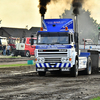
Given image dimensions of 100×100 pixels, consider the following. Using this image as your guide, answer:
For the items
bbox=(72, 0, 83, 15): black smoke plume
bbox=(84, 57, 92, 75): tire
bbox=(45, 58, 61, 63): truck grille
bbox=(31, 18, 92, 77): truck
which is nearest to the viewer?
bbox=(31, 18, 92, 77): truck

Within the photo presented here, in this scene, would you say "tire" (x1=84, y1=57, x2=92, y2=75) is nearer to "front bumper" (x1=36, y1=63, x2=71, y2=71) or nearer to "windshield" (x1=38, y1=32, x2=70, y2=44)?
"front bumper" (x1=36, y1=63, x2=71, y2=71)

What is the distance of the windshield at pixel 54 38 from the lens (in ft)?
60.1

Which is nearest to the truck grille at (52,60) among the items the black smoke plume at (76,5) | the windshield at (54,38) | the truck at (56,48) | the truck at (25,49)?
the truck at (56,48)

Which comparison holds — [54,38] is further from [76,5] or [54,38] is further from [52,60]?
[76,5]

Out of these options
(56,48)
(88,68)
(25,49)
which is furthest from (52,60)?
(25,49)

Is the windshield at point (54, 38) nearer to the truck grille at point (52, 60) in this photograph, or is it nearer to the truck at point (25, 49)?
the truck grille at point (52, 60)

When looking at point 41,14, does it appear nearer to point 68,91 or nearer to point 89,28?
point 68,91

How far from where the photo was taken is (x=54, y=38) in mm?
18438

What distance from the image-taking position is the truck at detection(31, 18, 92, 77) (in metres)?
18.1

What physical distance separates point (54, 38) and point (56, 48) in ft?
2.11

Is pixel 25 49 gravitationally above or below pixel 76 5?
below

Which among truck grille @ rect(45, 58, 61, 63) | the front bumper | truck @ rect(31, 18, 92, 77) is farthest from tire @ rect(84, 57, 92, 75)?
truck grille @ rect(45, 58, 61, 63)

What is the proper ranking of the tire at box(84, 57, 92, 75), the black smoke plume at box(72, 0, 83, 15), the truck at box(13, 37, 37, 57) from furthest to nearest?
the truck at box(13, 37, 37, 57)
the black smoke plume at box(72, 0, 83, 15)
the tire at box(84, 57, 92, 75)

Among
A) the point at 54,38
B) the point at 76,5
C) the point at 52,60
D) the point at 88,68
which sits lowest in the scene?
the point at 88,68
